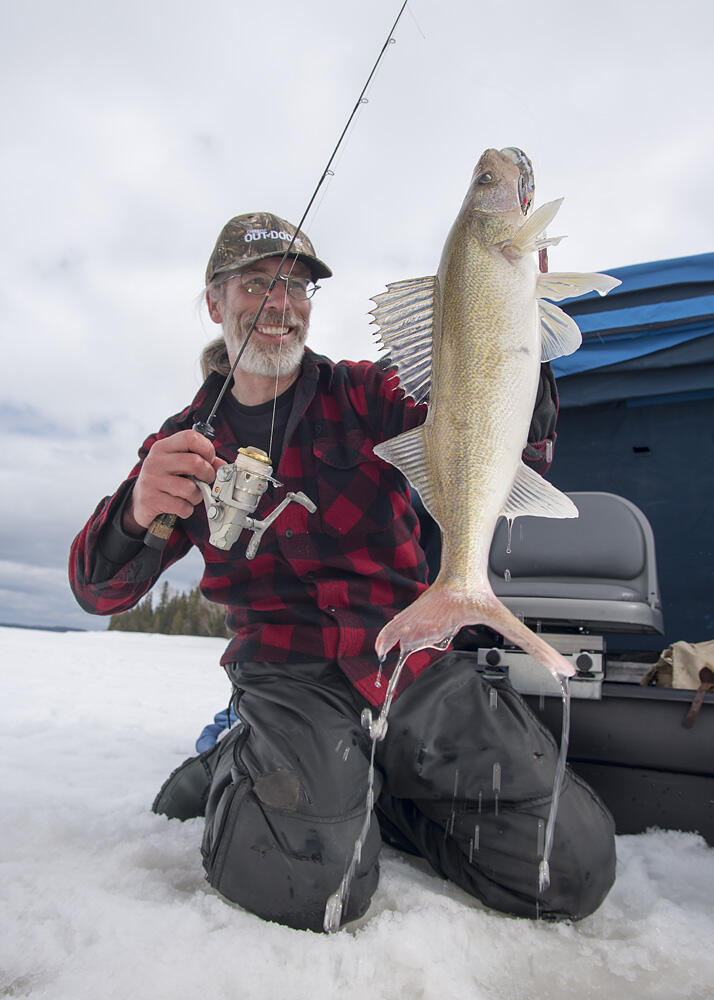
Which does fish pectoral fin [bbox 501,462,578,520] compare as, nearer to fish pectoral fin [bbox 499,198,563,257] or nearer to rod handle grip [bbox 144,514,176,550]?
fish pectoral fin [bbox 499,198,563,257]

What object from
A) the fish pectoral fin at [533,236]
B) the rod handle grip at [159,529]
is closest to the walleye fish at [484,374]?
the fish pectoral fin at [533,236]

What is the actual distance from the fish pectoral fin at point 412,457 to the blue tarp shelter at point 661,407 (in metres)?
2.63

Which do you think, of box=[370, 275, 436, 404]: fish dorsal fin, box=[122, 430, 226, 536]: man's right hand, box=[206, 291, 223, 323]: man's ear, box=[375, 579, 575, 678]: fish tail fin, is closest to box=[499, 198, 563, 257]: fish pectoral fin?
box=[370, 275, 436, 404]: fish dorsal fin

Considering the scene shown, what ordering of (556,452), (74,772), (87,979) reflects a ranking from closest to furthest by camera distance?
(87,979)
(74,772)
(556,452)

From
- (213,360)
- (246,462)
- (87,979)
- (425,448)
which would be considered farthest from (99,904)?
(213,360)

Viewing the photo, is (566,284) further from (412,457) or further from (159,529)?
(159,529)

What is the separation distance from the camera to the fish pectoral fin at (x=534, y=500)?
1674mm

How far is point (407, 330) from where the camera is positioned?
6.13 feet

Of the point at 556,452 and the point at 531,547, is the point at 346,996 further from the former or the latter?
the point at 556,452

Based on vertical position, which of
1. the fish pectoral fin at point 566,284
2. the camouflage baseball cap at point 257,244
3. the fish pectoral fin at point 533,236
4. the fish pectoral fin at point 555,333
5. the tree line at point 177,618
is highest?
the camouflage baseball cap at point 257,244

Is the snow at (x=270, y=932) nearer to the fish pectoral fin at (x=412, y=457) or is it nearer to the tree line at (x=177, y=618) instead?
the fish pectoral fin at (x=412, y=457)

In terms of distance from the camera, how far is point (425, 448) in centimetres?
174

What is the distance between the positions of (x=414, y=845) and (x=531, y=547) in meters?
1.29

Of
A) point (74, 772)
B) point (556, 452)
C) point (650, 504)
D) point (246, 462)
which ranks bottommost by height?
point (74, 772)
